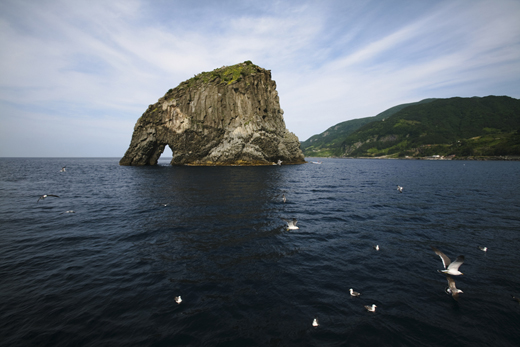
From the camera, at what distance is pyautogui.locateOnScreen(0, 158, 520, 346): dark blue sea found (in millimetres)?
6793

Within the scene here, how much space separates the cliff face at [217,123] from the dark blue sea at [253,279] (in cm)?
5803

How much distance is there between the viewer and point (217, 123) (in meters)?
77.1

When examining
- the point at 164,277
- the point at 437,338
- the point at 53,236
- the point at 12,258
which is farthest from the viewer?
the point at 53,236

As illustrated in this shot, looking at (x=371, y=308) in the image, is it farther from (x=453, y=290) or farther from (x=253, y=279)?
(x=253, y=279)

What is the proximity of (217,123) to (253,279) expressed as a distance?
2875 inches

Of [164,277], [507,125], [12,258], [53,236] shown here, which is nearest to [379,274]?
[164,277]

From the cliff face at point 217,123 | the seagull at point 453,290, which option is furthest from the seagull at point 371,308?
Answer: the cliff face at point 217,123

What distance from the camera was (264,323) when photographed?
23.4ft

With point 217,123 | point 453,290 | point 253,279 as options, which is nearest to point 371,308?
point 453,290

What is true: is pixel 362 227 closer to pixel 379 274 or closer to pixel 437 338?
pixel 379 274

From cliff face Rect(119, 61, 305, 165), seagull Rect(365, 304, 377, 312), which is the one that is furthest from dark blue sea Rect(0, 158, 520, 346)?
cliff face Rect(119, 61, 305, 165)

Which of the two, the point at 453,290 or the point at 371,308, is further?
the point at 453,290

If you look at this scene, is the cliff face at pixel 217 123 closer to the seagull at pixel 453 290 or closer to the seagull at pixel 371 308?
the seagull at pixel 453 290

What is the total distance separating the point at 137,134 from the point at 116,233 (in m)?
78.9
